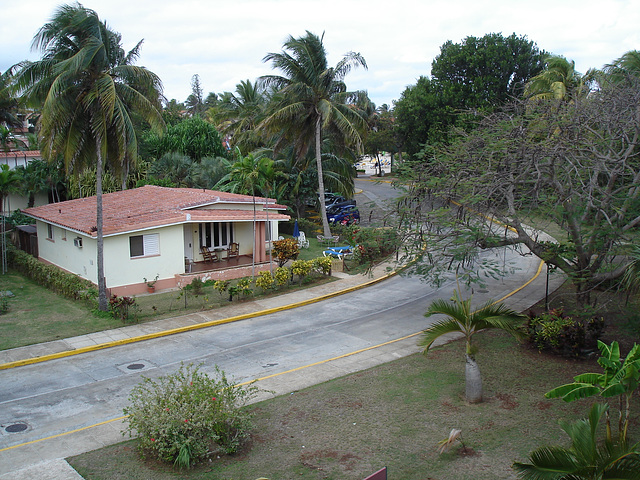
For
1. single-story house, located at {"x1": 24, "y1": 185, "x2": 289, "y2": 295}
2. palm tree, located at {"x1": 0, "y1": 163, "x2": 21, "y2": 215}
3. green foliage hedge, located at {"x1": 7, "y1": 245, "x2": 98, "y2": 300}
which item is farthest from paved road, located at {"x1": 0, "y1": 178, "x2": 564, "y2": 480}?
palm tree, located at {"x1": 0, "y1": 163, "x2": 21, "y2": 215}

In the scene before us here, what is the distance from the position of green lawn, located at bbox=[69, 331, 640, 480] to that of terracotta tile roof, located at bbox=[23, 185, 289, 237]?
455 inches

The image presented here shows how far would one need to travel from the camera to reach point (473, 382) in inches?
417

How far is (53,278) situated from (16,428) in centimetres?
1195

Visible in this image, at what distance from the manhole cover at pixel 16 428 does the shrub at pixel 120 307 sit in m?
6.78

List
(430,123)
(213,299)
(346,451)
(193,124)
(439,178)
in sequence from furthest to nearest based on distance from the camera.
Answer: (430,123) → (193,124) → (213,299) → (439,178) → (346,451)

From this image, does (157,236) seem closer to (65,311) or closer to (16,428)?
(65,311)

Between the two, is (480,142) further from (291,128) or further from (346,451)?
(291,128)

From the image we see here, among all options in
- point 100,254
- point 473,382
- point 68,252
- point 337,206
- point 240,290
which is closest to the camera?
point 473,382

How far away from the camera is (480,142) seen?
15.6m

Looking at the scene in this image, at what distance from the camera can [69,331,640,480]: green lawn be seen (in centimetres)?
810

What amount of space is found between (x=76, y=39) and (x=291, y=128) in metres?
14.7

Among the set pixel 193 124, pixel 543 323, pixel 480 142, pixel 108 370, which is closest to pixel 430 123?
pixel 193 124

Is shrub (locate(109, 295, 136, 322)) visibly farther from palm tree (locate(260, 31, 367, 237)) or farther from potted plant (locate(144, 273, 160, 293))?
palm tree (locate(260, 31, 367, 237))

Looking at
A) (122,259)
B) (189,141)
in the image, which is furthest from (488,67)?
(122,259)
